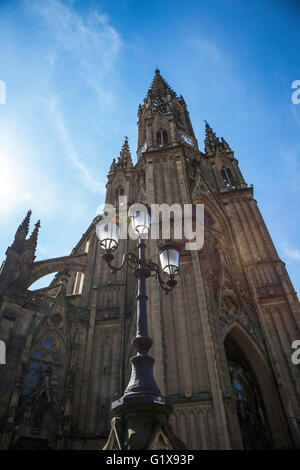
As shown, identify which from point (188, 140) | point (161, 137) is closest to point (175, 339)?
point (161, 137)

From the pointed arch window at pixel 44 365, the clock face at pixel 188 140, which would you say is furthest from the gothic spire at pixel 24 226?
the clock face at pixel 188 140

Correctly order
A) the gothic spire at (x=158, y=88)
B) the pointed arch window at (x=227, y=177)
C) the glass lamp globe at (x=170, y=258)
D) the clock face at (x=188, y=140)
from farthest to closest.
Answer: the gothic spire at (x=158, y=88)
the clock face at (x=188, y=140)
the pointed arch window at (x=227, y=177)
the glass lamp globe at (x=170, y=258)

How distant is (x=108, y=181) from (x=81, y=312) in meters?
13.7

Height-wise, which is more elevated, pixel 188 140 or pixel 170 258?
pixel 188 140

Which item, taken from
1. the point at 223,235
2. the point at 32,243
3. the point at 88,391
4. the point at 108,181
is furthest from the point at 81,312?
the point at 108,181

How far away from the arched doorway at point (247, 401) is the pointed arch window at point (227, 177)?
529 inches

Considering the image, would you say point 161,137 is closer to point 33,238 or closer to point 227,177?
point 227,177

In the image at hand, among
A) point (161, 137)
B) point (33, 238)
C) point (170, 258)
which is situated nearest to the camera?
point (170, 258)

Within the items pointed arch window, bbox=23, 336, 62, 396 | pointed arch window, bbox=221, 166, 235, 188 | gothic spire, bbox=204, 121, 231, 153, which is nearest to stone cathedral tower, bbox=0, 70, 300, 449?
pointed arch window, bbox=23, 336, 62, 396

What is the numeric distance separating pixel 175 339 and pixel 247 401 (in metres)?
6.92

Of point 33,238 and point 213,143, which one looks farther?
point 213,143

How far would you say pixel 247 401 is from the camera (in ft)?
47.4

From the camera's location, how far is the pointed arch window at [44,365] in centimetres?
1289

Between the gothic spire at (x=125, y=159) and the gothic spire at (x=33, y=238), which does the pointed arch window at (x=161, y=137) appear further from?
the gothic spire at (x=33, y=238)
